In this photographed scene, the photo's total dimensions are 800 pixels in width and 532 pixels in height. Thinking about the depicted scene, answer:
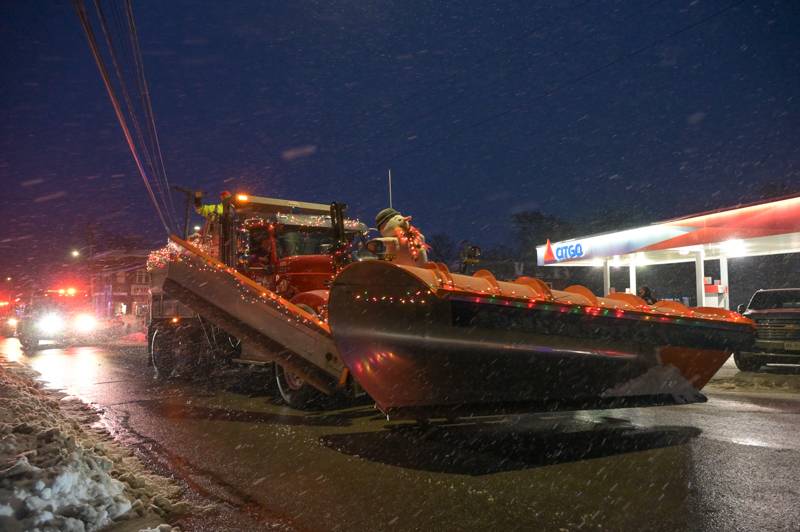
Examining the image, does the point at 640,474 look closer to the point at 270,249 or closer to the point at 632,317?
the point at 632,317

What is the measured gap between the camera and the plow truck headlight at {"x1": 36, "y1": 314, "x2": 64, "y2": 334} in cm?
2500

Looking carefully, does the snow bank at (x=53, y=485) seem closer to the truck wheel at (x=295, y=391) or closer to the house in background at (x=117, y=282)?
the truck wheel at (x=295, y=391)

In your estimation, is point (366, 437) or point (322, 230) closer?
point (366, 437)

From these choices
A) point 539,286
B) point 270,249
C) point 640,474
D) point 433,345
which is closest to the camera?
point 640,474

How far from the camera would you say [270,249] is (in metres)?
8.74

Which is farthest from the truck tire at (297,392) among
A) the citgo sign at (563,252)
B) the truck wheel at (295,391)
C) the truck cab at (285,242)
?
the citgo sign at (563,252)

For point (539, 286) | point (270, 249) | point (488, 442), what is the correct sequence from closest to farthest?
1. point (539, 286)
2. point (488, 442)
3. point (270, 249)

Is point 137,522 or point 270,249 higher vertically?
point 270,249

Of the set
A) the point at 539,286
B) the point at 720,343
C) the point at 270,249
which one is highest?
the point at 270,249

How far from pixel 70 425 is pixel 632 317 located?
5913 millimetres

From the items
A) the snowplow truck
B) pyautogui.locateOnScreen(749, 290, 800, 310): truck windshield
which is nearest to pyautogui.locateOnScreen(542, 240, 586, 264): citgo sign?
pyautogui.locateOnScreen(749, 290, 800, 310): truck windshield

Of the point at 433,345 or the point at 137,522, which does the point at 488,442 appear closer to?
the point at 433,345

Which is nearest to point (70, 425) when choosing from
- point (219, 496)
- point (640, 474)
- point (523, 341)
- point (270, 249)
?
point (219, 496)

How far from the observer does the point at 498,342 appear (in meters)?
5.02
